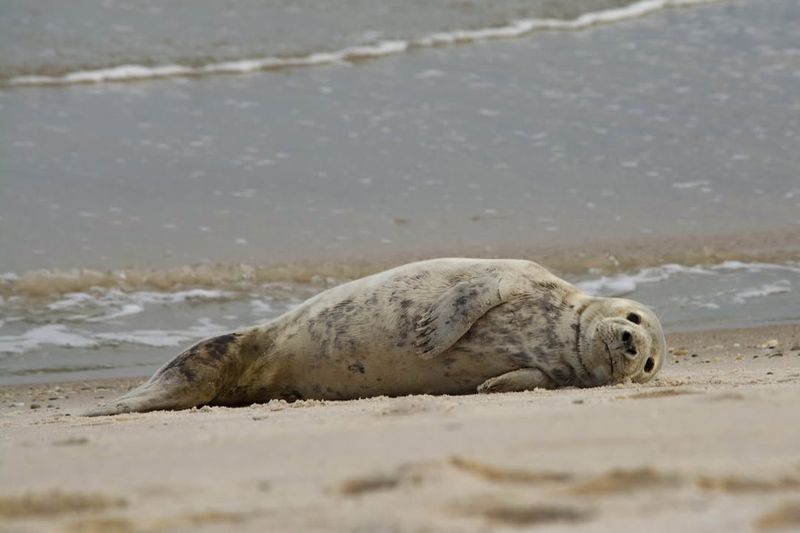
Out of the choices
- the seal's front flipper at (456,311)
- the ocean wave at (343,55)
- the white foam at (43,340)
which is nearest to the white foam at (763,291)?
the seal's front flipper at (456,311)

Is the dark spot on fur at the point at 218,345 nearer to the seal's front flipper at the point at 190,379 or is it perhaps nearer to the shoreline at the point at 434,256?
the seal's front flipper at the point at 190,379

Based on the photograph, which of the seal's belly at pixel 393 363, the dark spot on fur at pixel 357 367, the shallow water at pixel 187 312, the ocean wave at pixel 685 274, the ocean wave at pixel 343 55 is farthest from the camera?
the ocean wave at pixel 343 55

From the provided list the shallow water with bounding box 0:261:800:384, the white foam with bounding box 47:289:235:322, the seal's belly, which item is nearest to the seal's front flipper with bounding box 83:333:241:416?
the seal's belly

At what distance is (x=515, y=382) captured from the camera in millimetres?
4980

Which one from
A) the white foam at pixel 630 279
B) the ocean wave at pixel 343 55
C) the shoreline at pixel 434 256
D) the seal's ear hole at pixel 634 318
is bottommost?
the seal's ear hole at pixel 634 318

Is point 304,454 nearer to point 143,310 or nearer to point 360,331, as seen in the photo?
point 360,331

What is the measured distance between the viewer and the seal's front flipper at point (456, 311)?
16.6 feet

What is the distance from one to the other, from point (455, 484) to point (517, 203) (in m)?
6.60

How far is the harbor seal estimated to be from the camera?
506 cm

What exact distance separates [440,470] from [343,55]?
441 inches

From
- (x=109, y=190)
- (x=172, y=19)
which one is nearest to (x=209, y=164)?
(x=109, y=190)

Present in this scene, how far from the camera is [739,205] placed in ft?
29.8

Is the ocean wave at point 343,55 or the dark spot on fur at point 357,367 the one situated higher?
the ocean wave at point 343,55

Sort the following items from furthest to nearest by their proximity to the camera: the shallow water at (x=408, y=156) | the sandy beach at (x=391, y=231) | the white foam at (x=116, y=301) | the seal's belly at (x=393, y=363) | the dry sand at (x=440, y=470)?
the shallow water at (x=408, y=156)
the white foam at (x=116, y=301)
the seal's belly at (x=393, y=363)
the sandy beach at (x=391, y=231)
the dry sand at (x=440, y=470)
